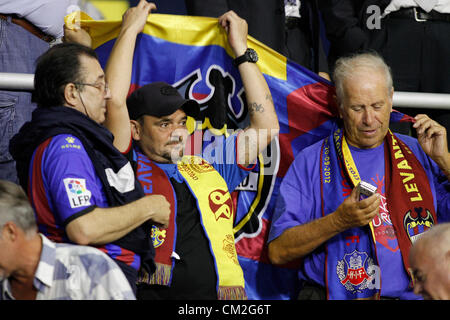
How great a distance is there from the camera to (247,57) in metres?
3.79

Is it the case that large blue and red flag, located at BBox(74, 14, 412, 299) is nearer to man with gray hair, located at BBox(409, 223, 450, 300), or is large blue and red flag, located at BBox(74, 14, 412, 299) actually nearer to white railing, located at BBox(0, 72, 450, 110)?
white railing, located at BBox(0, 72, 450, 110)

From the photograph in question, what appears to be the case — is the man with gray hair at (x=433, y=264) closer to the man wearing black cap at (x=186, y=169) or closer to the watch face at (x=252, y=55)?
the man wearing black cap at (x=186, y=169)

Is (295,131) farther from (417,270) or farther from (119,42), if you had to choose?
(417,270)

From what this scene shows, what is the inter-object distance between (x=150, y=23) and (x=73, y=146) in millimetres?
1303

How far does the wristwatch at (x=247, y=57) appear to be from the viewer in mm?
3787

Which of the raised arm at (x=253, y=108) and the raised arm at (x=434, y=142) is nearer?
the raised arm at (x=434, y=142)

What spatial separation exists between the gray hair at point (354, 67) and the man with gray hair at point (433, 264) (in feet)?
4.59

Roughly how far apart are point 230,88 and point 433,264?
1856mm

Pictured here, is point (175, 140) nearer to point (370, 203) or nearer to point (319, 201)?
point (319, 201)

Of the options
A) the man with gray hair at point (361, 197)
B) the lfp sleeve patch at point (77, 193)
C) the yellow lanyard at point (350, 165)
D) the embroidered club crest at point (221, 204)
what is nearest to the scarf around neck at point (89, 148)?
the lfp sleeve patch at point (77, 193)

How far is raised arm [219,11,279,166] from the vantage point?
12.4 ft

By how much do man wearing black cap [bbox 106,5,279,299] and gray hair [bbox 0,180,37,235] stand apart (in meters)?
0.85

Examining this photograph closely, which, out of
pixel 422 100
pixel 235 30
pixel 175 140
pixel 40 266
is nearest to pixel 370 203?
pixel 422 100

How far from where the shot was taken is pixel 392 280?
11.1ft
